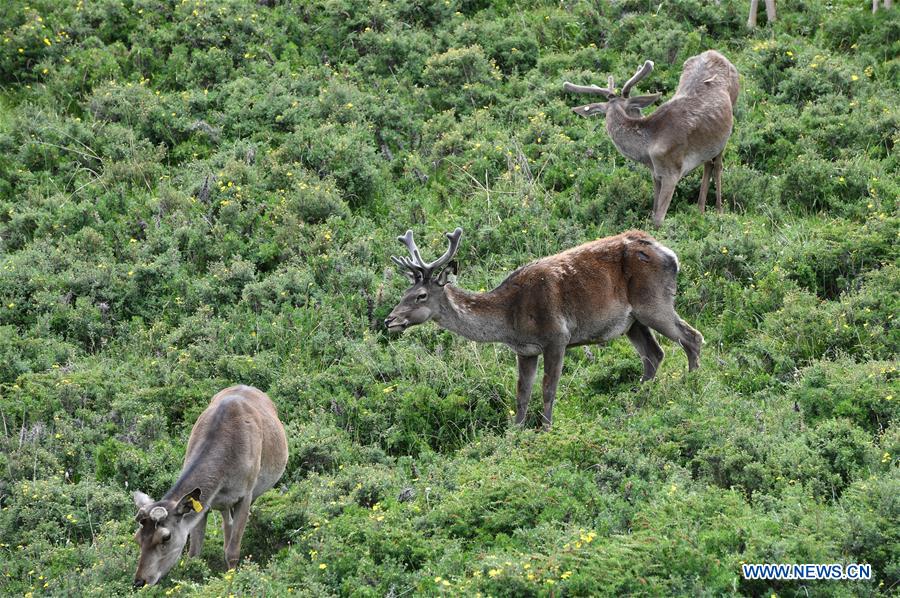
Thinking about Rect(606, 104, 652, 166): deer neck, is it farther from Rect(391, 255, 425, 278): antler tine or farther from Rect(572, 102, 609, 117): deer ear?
Rect(391, 255, 425, 278): antler tine

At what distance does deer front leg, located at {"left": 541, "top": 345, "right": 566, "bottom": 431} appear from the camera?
39.7 ft

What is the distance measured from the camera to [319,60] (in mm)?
20328

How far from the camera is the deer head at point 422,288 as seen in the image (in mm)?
12102

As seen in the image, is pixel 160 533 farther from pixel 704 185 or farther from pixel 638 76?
pixel 638 76

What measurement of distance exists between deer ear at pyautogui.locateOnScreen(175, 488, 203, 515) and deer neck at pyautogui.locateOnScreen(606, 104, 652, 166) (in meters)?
8.21

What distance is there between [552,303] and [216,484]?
3980 millimetres

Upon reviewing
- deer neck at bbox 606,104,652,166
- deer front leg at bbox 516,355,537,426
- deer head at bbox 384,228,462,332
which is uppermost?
deer neck at bbox 606,104,652,166

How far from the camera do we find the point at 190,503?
32.7 feet

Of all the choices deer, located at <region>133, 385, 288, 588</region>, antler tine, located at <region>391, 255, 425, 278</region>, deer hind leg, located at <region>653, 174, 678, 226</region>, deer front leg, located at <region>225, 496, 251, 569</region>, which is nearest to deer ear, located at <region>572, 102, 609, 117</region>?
deer hind leg, located at <region>653, 174, 678, 226</region>

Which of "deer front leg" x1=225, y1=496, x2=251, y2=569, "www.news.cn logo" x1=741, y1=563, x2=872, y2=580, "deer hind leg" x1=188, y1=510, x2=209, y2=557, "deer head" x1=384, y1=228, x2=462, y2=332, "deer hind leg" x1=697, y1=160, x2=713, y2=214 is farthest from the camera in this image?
"deer hind leg" x1=697, y1=160, x2=713, y2=214

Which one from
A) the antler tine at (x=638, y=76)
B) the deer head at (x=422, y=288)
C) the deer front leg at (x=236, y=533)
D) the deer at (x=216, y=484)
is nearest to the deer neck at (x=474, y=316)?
the deer head at (x=422, y=288)

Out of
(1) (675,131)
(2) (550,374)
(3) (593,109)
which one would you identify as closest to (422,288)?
(2) (550,374)

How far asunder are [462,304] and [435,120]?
7025mm

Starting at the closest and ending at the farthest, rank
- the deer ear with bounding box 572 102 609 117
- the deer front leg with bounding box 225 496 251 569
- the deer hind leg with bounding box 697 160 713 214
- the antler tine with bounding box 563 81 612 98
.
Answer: the deer front leg with bounding box 225 496 251 569, the deer hind leg with bounding box 697 160 713 214, the deer ear with bounding box 572 102 609 117, the antler tine with bounding box 563 81 612 98
